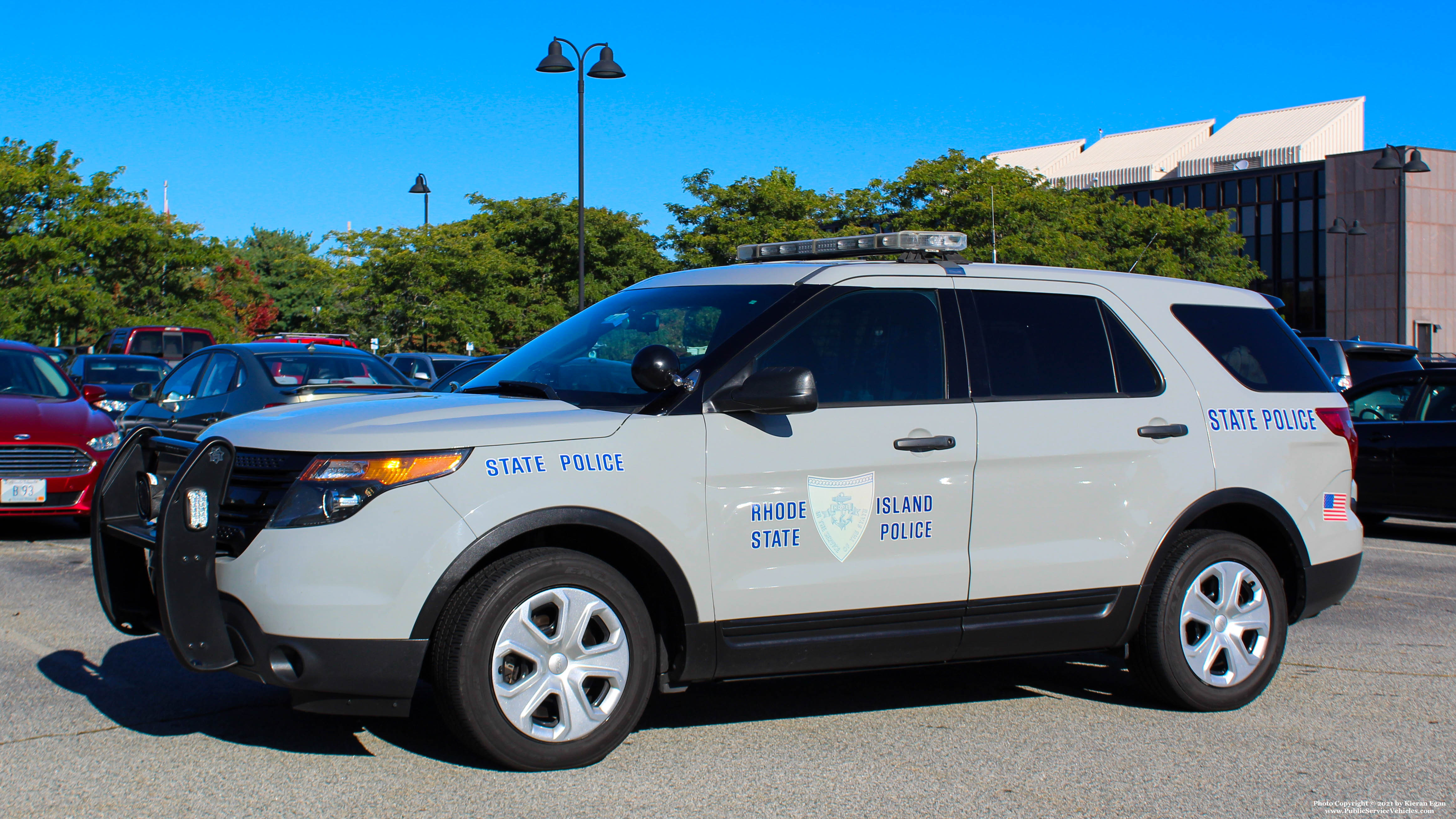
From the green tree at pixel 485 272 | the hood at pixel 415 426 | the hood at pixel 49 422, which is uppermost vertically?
the green tree at pixel 485 272

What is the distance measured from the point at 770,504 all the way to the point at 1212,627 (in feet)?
6.92

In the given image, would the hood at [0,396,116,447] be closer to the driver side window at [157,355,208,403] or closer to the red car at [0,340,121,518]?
the red car at [0,340,121,518]

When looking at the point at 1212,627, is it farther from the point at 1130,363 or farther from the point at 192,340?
the point at 192,340

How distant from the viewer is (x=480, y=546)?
13.3 ft

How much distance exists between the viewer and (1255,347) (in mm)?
5668

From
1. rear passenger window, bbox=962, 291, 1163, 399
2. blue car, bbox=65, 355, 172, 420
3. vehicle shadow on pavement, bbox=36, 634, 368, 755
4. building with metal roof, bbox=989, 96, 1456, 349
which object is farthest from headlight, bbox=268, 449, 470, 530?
building with metal roof, bbox=989, 96, 1456, 349

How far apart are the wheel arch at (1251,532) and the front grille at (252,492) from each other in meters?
3.27

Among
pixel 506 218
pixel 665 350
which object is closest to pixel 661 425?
pixel 665 350

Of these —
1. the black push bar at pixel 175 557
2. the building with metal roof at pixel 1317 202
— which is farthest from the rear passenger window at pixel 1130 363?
→ the building with metal roof at pixel 1317 202

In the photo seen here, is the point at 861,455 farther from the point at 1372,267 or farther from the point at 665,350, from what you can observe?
the point at 1372,267

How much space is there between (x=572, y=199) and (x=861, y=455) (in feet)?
163

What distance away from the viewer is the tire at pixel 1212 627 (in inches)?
202

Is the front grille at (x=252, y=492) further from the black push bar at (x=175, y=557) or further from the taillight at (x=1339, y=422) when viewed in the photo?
the taillight at (x=1339, y=422)

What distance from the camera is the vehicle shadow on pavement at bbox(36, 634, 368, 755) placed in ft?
15.4
